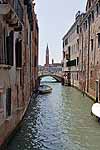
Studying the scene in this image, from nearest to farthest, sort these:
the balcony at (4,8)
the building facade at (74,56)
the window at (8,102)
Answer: the balcony at (4,8) < the window at (8,102) < the building facade at (74,56)

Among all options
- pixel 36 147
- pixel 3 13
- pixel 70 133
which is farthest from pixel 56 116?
pixel 3 13

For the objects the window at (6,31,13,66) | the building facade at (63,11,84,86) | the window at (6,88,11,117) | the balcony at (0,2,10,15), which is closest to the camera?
the balcony at (0,2,10,15)

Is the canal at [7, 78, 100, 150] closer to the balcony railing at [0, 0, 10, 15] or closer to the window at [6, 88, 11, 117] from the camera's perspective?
the window at [6, 88, 11, 117]

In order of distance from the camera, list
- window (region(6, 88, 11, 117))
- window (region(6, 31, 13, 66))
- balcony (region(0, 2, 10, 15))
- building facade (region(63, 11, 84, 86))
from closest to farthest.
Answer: balcony (region(0, 2, 10, 15)) → window (region(6, 88, 11, 117)) → window (region(6, 31, 13, 66)) → building facade (region(63, 11, 84, 86))

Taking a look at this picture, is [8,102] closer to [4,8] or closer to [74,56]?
[4,8]

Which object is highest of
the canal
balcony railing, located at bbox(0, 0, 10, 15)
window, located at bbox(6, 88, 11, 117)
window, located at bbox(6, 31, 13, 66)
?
balcony railing, located at bbox(0, 0, 10, 15)

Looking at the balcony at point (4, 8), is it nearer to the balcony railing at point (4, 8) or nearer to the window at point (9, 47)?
the balcony railing at point (4, 8)

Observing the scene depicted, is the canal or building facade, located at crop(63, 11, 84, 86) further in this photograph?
building facade, located at crop(63, 11, 84, 86)

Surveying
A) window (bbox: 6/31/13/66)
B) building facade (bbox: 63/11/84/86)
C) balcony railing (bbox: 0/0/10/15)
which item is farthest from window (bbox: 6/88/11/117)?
building facade (bbox: 63/11/84/86)

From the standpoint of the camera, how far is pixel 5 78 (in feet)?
30.7

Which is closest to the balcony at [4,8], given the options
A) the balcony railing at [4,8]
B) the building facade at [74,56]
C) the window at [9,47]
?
the balcony railing at [4,8]

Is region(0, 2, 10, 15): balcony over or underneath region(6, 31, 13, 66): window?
over

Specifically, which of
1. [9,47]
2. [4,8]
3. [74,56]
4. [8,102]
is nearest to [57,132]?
[8,102]

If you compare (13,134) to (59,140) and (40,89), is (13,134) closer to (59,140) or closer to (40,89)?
(59,140)
